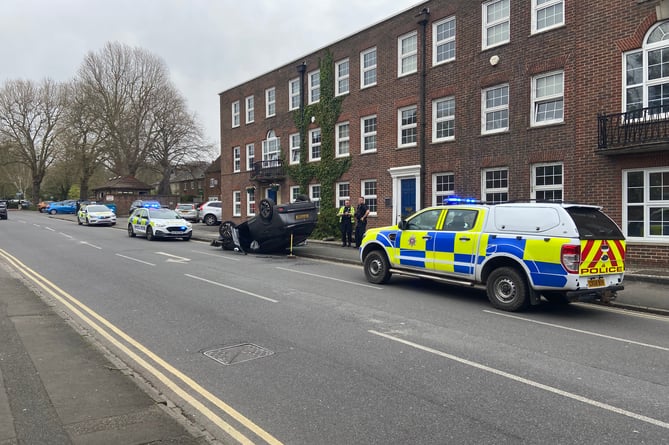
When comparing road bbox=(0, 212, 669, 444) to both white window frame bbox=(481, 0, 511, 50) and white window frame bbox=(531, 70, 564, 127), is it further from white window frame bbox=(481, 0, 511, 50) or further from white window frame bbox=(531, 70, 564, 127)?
white window frame bbox=(481, 0, 511, 50)

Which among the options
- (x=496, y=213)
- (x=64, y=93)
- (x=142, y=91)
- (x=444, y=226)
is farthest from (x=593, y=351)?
(x=64, y=93)

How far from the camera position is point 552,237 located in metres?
7.79

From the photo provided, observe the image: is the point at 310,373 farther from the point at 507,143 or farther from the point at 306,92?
the point at 306,92

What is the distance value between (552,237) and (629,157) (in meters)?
6.76

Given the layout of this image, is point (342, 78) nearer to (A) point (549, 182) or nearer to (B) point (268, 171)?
(B) point (268, 171)

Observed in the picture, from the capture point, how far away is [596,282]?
7.79 meters

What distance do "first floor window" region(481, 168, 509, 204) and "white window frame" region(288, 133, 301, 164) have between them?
11.4 meters

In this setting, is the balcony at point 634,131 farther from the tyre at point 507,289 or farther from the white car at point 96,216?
the white car at point 96,216

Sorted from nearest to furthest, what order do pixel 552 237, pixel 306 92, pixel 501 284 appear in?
pixel 552 237 < pixel 501 284 < pixel 306 92

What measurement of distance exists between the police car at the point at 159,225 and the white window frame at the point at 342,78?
956 centimetres

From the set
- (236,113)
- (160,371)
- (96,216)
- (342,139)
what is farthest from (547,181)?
(96,216)

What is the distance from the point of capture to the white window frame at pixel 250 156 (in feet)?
98.0

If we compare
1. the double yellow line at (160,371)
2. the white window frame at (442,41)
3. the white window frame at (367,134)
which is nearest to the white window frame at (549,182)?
the white window frame at (442,41)

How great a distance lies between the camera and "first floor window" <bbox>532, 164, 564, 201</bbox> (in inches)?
588
